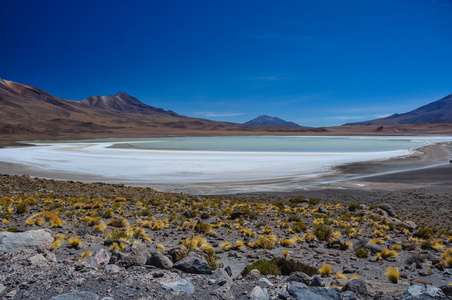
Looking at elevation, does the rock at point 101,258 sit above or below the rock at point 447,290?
above

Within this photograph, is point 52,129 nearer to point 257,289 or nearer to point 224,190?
point 224,190

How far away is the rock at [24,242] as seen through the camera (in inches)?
187

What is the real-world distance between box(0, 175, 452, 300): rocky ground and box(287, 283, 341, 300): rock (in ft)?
0.04

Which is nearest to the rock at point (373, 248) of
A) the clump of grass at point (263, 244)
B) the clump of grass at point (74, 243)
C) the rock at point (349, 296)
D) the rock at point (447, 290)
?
the clump of grass at point (263, 244)

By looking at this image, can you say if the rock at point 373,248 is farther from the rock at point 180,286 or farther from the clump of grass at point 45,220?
the clump of grass at point 45,220

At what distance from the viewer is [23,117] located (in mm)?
147250

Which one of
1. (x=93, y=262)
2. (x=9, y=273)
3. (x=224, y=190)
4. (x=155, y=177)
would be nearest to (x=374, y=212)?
(x=224, y=190)

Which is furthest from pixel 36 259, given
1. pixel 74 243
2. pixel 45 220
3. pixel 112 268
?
pixel 45 220

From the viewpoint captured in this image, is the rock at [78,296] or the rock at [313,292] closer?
the rock at [78,296]

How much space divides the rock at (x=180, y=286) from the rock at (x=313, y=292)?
4.38 feet

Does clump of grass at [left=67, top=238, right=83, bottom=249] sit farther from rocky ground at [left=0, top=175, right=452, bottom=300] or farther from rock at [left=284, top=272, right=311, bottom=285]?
rock at [left=284, top=272, right=311, bottom=285]

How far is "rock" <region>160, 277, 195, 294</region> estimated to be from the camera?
12.8 feet

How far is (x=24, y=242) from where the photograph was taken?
4.93 metres

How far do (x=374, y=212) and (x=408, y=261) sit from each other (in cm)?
582
